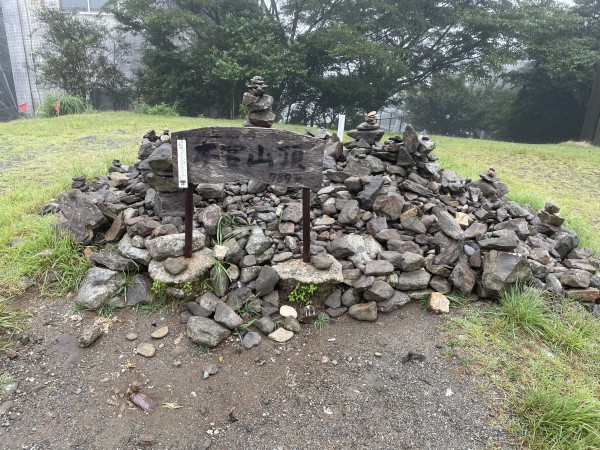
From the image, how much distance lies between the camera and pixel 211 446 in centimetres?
202

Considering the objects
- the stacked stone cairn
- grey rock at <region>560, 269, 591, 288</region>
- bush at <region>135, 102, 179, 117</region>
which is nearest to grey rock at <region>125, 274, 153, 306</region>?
the stacked stone cairn

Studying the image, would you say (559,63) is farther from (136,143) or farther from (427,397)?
(427,397)

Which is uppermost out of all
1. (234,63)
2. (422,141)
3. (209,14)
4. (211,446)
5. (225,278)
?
(209,14)

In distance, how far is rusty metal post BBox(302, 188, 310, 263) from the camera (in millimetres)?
2854

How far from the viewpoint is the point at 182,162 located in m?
2.78

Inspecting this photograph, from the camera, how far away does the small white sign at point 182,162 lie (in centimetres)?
276

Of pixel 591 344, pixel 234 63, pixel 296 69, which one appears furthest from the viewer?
pixel 296 69

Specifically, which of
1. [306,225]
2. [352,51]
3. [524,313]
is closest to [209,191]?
[306,225]

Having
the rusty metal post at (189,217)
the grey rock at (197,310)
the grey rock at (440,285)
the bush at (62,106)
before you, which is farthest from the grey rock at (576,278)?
the bush at (62,106)

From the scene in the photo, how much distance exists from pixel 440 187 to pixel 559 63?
14.6 meters

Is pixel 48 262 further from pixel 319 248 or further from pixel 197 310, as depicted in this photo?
pixel 319 248

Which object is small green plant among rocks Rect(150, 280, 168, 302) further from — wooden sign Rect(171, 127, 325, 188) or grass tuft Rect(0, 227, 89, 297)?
wooden sign Rect(171, 127, 325, 188)

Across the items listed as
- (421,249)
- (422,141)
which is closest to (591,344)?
(421,249)

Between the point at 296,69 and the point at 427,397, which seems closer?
the point at 427,397
